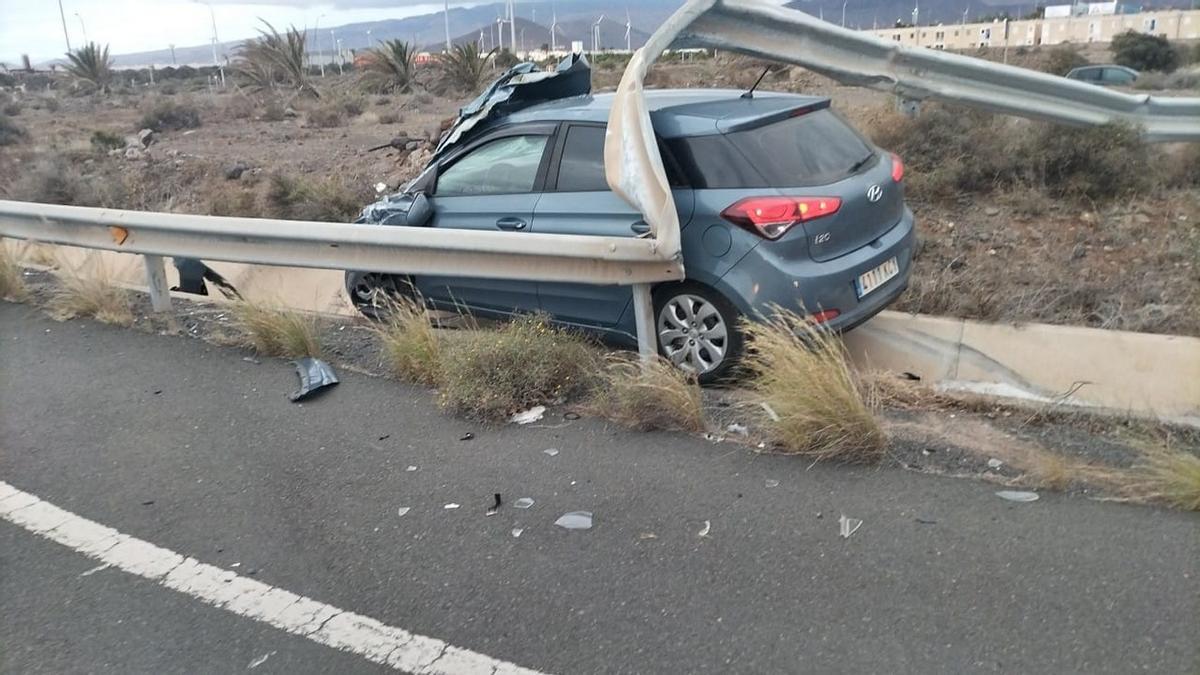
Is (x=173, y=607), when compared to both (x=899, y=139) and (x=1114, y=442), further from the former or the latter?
(x=899, y=139)

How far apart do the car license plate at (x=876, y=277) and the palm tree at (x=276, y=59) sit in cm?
2652

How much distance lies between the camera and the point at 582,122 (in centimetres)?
625

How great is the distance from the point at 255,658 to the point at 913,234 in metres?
4.86

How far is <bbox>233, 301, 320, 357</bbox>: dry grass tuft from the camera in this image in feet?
21.1

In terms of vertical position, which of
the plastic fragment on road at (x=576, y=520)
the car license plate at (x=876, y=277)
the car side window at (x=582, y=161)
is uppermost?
the car side window at (x=582, y=161)

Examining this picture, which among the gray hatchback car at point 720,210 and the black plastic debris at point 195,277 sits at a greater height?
the gray hatchback car at point 720,210

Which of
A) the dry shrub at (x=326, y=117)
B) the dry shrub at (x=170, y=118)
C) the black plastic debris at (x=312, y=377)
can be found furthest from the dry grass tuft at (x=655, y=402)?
the dry shrub at (x=170, y=118)

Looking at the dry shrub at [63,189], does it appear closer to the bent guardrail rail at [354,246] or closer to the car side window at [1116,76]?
the bent guardrail rail at [354,246]

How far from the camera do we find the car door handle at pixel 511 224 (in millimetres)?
6406

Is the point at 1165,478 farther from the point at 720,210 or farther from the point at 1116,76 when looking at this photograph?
the point at 1116,76

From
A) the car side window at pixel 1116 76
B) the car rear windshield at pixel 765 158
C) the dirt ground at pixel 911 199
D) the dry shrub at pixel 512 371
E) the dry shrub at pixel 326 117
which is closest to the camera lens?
the dry shrub at pixel 512 371

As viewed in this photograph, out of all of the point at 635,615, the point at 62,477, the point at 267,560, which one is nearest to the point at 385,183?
the point at 62,477

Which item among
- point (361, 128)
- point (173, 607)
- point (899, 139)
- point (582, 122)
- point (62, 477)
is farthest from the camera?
point (361, 128)

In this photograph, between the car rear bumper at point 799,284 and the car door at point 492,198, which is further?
the car door at point 492,198
